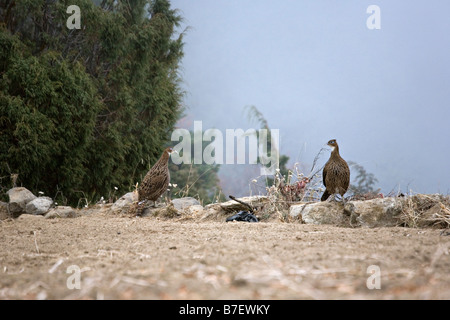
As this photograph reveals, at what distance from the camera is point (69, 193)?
8.41 m

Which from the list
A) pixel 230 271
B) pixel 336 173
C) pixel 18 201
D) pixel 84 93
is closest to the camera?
pixel 230 271

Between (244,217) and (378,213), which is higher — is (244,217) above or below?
below

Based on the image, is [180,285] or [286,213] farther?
[286,213]

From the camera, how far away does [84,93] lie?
26.5 feet

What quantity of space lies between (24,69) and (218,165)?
1091 centimetres

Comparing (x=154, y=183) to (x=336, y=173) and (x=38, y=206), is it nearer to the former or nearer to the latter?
(x=38, y=206)

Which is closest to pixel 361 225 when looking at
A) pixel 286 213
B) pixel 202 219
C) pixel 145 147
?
pixel 286 213

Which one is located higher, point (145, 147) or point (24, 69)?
point (24, 69)

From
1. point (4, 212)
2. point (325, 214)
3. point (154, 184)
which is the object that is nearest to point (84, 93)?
point (4, 212)

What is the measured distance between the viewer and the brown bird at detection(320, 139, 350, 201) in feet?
13.6

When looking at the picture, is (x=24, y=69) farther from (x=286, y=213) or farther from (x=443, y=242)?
(x=443, y=242)

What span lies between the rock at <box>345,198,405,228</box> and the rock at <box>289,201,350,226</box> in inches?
6.3

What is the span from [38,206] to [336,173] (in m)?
4.27

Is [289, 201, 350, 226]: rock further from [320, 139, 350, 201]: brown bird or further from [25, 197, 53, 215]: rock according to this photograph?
[25, 197, 53, 215]: rock
